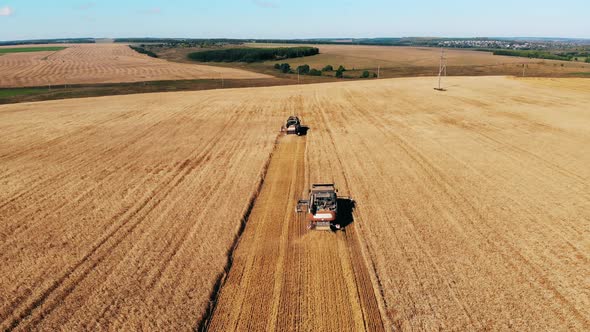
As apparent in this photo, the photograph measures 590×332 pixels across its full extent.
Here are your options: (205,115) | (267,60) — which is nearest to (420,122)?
(205,115)

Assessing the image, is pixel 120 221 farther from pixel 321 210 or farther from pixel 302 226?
pixel 321 210

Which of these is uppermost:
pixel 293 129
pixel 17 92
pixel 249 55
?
pixel 249 55

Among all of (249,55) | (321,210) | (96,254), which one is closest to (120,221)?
(96,254)

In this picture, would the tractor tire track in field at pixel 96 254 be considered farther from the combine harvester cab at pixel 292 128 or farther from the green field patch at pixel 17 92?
the green field patch at pixel 17 92

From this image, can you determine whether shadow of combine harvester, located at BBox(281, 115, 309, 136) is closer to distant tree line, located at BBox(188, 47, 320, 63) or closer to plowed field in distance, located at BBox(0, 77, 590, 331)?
plowed field in distance, located at BBox(0, 77, 590, 331)

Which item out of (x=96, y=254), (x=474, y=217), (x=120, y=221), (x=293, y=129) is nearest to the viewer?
(x=96, y=254)

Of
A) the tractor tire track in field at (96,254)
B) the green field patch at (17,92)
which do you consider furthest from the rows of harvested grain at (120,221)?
the green field patch at (17,92)

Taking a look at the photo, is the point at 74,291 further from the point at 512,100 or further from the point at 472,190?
the point at 512,100

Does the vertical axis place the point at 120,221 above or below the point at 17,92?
below
